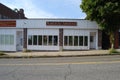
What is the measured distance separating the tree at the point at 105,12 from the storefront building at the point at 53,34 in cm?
541

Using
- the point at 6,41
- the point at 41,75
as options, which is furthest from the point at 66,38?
the point at 41,75

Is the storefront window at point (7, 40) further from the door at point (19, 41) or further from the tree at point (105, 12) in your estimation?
the tree at point (105, 12)

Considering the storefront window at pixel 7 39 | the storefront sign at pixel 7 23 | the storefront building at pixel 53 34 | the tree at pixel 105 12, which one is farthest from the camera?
the storefront window at pixel 7 39

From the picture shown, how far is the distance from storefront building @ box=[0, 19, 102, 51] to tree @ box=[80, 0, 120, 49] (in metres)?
5.41

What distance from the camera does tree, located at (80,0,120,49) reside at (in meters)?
37.4

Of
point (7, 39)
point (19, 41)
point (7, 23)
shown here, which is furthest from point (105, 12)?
point (7, 39)

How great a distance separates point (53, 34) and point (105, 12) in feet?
35.8

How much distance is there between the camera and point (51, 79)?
13188 millimetres

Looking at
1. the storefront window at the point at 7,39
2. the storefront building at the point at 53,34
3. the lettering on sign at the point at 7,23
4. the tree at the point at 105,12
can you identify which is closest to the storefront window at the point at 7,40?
the storefront window at the point at 7,39

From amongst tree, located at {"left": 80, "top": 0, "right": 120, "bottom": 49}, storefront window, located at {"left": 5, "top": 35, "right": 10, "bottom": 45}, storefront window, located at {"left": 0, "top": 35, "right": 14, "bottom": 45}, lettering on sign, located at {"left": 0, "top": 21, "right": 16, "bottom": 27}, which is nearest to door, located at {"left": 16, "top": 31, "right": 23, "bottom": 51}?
storefront window, located at {"left": 0, "top": 35, "right": 14, "bottom": 45}

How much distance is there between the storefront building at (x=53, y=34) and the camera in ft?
150

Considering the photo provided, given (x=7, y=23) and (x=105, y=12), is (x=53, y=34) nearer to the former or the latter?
(x=7, y=23)

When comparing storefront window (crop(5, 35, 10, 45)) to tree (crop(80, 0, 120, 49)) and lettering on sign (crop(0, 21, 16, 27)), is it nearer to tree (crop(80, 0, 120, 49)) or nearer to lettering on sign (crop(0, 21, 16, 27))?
lettering on sign (crop(0, 21, 16, 27))

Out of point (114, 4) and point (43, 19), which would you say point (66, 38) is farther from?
point (114, 4)
